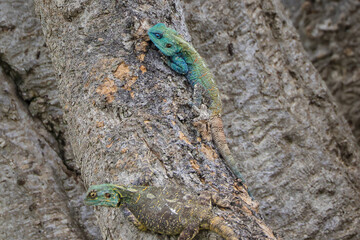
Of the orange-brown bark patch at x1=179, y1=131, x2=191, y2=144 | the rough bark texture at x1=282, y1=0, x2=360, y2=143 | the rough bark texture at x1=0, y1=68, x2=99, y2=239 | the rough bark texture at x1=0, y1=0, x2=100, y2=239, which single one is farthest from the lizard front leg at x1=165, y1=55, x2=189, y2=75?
the rough bark texture at x1=282, y1=0, x2=360, y2=143

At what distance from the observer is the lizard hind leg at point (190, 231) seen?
1956 millimetres

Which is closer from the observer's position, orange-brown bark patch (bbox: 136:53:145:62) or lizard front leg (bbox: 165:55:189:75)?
orange-brown bark patch (bbox: 136:53:145:62)

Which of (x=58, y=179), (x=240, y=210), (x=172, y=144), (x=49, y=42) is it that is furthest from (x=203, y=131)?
(x=58, y=179)

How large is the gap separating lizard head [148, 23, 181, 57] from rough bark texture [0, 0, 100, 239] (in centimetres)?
161

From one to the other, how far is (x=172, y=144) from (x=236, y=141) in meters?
A: 1.74

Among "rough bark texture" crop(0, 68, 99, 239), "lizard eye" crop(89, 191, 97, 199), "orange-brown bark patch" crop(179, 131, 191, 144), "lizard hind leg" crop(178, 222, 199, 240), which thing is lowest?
"rough bark texture" crop(0, 68, 99, 239)

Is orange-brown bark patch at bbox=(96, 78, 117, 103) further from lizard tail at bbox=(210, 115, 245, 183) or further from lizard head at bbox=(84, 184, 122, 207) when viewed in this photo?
lizard tail at bbox=(210, 115, 245, 183)

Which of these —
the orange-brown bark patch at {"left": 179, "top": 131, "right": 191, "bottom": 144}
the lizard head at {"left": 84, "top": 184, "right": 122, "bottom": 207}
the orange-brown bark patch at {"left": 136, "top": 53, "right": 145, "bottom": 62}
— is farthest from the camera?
the orange-brown bark patch at {"left": 136, "top": 53, "right": 145, "bottom": 62}

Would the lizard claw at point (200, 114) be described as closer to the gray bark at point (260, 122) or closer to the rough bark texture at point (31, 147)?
the gray bark at point (260, 122)

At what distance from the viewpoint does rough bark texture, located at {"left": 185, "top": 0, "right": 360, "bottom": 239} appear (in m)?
3.84

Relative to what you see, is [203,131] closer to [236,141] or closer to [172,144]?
[172,144]

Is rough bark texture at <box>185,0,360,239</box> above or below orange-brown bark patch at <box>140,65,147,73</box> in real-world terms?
below

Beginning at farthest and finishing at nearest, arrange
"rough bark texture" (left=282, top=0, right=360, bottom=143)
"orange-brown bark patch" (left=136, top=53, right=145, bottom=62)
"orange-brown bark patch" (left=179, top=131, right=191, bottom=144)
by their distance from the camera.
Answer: "rough bark texture" (left=282, top=0, right=360, bottom=143) < "orange-brown bark patch" (left=136, top=53, right=145, bottom=62) < "orange-brown bark patch" (left=179, top=131, right=191, bottom=144)

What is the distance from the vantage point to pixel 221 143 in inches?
113
